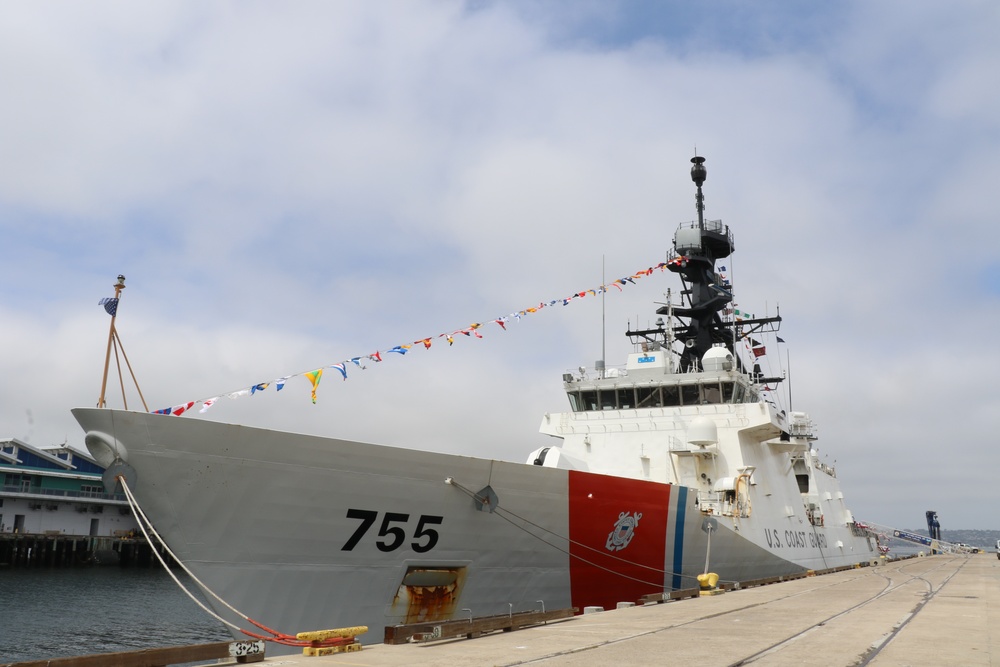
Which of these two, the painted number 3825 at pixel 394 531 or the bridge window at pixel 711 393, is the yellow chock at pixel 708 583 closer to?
the bridge window at pixel 711 393

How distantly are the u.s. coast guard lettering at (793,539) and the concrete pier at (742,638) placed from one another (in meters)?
4.08

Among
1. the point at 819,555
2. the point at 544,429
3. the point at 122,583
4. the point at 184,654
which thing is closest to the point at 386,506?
the point at 184,654

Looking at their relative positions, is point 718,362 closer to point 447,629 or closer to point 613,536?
point 613,536

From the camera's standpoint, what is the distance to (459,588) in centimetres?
998

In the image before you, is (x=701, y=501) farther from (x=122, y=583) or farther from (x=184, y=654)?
(x=122, y=583)

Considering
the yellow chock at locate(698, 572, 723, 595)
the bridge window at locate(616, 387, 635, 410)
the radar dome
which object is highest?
the radar dome

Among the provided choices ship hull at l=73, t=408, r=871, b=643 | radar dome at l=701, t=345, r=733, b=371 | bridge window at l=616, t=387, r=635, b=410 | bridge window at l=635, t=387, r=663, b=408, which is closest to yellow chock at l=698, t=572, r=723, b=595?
ship hull at l=73, t=408, r=871, b=643

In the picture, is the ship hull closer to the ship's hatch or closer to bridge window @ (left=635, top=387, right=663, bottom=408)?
the ship's hatch

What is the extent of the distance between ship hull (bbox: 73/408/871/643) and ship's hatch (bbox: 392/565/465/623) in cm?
2

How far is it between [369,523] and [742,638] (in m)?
4.45

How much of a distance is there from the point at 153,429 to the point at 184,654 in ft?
9.03

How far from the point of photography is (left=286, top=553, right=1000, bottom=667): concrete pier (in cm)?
644

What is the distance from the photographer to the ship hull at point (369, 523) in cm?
793

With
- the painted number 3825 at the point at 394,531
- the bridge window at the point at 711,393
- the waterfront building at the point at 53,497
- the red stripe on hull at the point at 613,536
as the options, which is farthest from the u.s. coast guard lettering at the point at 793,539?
the waterfront building at the point at 53,497
